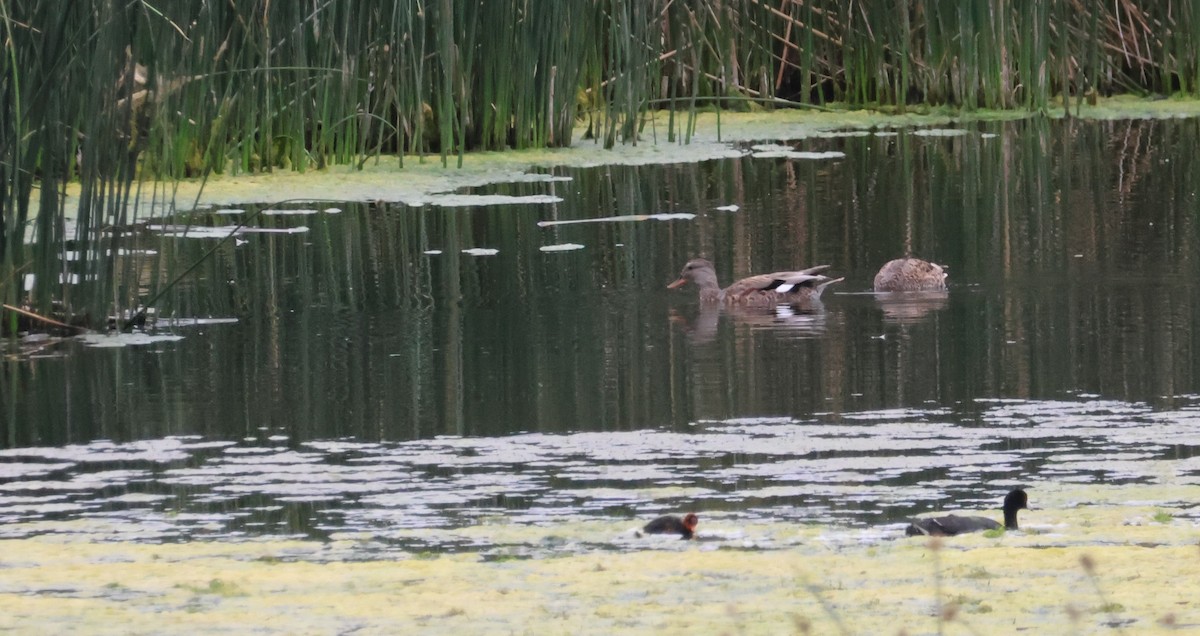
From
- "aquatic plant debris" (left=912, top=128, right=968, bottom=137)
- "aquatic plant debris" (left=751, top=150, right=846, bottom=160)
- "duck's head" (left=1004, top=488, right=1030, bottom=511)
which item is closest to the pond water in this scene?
"duck's head" (left=1004, top=488, right=1030, bottom=511)

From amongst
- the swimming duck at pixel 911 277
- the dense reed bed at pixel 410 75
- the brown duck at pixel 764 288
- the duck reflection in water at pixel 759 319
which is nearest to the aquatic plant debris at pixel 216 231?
the dense reed bed at pixel 410 75

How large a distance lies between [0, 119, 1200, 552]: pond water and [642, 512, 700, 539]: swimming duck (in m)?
0.09

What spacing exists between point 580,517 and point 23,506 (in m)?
1.34

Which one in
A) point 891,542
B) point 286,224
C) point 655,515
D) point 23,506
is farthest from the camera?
point 286,224

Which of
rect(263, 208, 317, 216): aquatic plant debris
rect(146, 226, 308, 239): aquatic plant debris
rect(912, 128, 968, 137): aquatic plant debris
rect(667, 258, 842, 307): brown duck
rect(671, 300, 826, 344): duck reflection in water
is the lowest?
rect(671, 300, 826, 344): duck reflection in water

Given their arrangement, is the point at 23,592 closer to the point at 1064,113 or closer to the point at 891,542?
the point at 891,542

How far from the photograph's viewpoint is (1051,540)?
446cm

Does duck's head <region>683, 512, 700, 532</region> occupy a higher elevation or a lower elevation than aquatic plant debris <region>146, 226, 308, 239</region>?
lower

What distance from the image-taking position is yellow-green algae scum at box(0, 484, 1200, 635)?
3.83 meters

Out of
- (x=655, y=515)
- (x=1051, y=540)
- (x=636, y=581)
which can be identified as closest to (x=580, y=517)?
(x=655, y=515)

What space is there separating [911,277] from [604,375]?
2000mm

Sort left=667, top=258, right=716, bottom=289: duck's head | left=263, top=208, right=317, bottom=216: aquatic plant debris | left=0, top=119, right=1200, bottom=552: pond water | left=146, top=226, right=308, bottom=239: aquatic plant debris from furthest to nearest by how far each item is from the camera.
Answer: left=263, top=208, right=317, bottom=216: aquatic plant debris < left=146, top=226, right=308, bottom=239: aquatic plant debris < left=667, top=258, right=716, bottom=289: duck's head < left=0, top=119, right=1200, bottom=552: pond water

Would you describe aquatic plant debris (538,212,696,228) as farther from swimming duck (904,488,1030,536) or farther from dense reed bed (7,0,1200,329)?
swimming duck (904,488,1030,536)

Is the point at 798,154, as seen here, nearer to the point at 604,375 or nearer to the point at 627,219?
the point at 627,219
